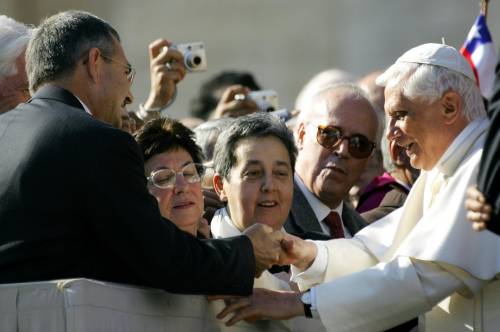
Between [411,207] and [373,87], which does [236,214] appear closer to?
[411,207]

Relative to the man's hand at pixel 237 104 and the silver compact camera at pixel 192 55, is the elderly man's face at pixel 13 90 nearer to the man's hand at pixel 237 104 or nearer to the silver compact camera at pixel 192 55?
the silver compact camera at pixel 192 55

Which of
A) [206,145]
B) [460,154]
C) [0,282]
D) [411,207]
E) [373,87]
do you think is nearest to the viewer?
[0,282]

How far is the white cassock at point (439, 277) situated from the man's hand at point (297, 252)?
15cm

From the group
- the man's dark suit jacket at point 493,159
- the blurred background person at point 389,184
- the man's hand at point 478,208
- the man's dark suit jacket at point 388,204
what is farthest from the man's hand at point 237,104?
the man's dark suit jacket at point 493,159

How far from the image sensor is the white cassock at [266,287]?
6018 millimetres

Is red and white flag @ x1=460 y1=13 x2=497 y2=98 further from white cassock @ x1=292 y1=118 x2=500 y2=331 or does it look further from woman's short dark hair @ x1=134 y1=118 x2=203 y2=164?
woman's short dark hair @ x1=134 y1=118 x2=203 y2=164

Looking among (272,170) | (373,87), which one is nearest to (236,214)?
(272,170)

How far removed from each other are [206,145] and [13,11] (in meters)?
7.86

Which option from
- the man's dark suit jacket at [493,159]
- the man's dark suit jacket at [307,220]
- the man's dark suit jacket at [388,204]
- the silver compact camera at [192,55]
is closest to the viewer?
the man's dark suit jacket at [493,159]

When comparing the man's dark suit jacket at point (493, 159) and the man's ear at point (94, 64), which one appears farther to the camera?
the man's ear at point (94, 64)

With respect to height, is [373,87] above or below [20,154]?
below

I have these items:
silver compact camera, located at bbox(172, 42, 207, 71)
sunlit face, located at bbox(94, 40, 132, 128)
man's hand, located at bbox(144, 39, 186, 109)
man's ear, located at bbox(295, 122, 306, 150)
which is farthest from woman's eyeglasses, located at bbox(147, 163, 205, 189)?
silver compact camera, located at bbox(172, 42, 207, 71)

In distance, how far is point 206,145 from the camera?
7.83 metres

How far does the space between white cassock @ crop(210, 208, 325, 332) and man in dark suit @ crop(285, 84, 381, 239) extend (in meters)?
0.75
